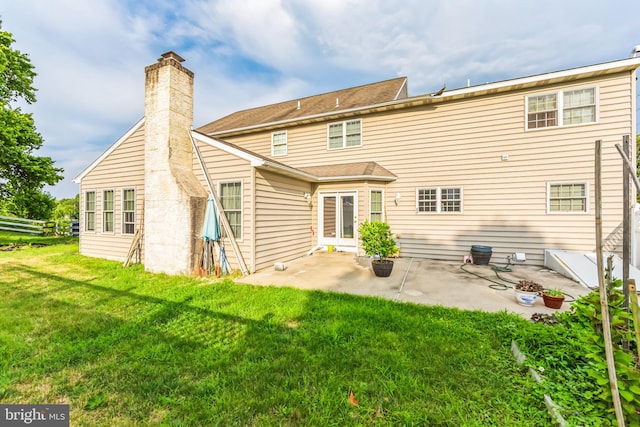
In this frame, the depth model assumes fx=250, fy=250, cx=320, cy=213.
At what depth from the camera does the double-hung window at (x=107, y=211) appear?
9.02 metres

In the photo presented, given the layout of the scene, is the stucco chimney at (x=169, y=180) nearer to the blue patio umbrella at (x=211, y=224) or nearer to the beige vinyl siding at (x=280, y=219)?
the blue patio umbrella at (x=211, y=224)

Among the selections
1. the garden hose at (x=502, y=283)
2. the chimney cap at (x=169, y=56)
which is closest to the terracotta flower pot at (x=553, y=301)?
the garden hose at (x=502, y=283)

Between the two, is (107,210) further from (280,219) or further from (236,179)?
(280,219)

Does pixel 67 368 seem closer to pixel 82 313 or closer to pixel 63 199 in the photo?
pixel 82 313

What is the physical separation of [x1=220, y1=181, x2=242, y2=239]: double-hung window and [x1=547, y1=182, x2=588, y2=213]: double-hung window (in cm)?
922

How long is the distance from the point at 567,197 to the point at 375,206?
5.58 meters

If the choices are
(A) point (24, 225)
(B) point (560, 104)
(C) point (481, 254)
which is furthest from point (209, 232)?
(A) point (24, 225)

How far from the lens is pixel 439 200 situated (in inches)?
345

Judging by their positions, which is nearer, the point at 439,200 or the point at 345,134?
the point at 439,200

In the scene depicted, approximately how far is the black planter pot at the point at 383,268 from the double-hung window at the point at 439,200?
3.49 meters

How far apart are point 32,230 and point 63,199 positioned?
51.3 m

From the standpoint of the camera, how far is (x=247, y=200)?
692 cm

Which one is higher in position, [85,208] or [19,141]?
[19,141]

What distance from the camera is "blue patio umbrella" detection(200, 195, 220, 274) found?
22.2 ft
